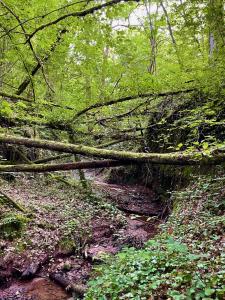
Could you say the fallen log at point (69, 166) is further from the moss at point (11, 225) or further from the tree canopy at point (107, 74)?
the moss at point (11, 225)

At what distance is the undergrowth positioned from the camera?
3.07 metres

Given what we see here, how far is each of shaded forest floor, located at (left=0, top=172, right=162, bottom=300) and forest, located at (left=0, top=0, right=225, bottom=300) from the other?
3 centimetres

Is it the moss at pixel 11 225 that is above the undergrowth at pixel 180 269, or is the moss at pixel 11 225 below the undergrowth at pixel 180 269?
below

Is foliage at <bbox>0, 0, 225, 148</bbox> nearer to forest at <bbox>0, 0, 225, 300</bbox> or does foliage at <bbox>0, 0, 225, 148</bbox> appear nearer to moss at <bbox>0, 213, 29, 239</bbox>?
forest at <bbox>0, 0, 225, 300</bbox>

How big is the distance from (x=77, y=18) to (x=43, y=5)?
7.85ft

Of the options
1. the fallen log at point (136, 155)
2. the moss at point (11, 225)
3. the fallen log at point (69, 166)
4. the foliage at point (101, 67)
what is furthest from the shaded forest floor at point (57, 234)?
the foliage at point (101, 67)

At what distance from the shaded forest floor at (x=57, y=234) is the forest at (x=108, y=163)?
30 millimetres

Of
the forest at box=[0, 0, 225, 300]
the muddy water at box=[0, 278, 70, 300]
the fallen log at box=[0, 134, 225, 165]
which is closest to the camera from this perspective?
the forest at box=[0, 0, 225, 300]

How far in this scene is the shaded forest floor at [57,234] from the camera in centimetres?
594

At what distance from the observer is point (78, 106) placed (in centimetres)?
770

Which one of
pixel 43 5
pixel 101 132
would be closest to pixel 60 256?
pixel 101 132

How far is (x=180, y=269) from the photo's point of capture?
356 cm

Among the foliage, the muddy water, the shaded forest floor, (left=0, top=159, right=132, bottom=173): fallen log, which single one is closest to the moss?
the shaded forest floor

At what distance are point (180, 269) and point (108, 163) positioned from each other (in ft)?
9.39
